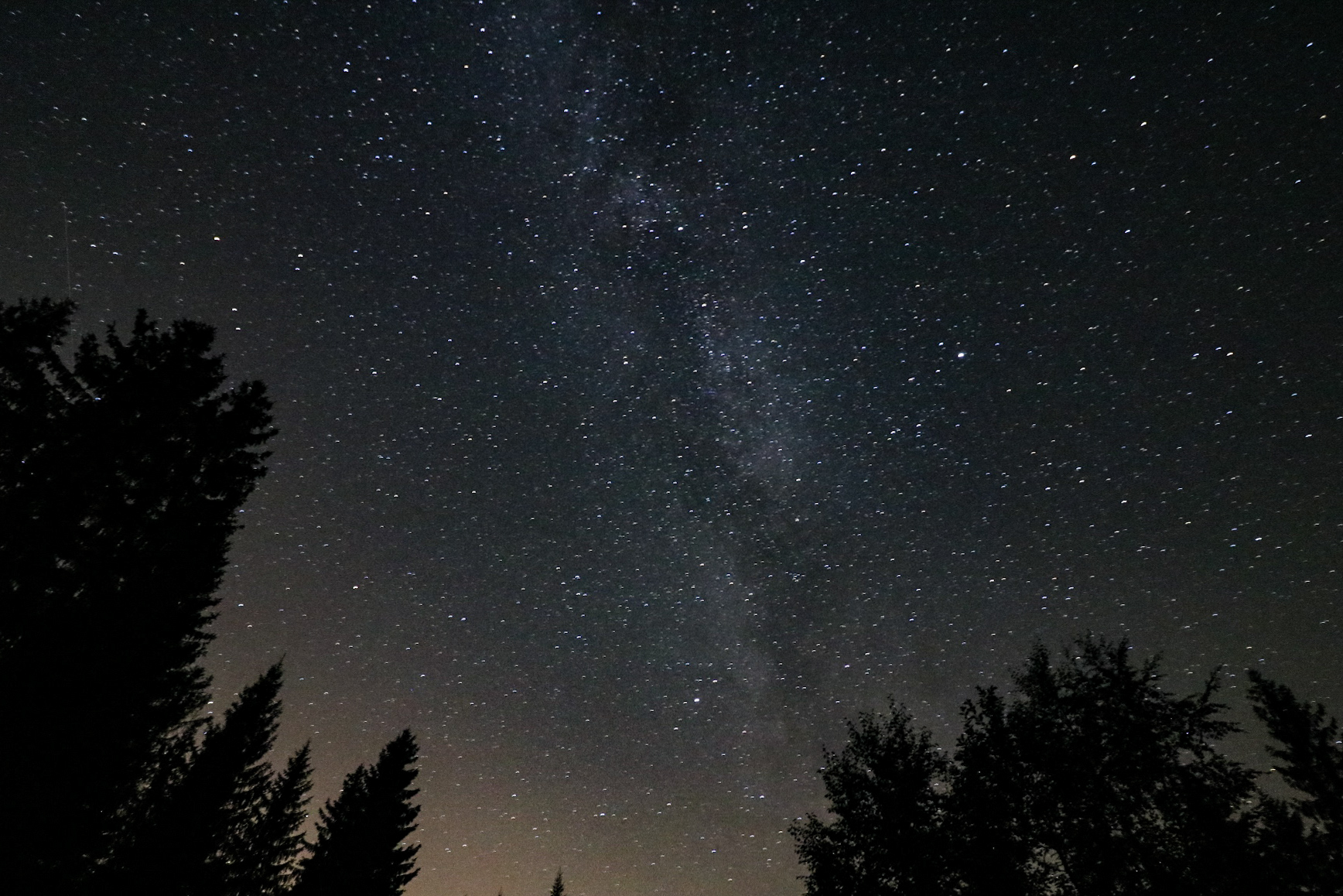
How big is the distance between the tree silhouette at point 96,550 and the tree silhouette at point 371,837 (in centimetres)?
1489

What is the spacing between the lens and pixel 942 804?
1633 centimetres

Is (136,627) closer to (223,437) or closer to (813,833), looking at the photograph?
(223,437)

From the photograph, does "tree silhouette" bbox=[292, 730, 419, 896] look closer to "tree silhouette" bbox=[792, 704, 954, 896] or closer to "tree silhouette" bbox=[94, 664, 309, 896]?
"tree silhouette" bbox=[94, 664, 309, 896]

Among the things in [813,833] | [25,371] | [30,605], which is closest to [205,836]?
[30,605]

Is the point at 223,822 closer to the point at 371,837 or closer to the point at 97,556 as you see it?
the point at 371,837

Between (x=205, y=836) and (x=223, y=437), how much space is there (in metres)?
16.1

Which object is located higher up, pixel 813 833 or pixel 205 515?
pixel 205 515

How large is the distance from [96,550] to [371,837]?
67.3 feet

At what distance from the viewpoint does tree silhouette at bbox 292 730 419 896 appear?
2427 cm

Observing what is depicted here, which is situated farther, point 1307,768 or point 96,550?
point 1307,768

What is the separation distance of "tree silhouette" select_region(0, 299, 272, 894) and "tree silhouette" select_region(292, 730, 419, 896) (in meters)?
14.9

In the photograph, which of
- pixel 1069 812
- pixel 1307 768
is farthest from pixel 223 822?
pixel 1307 768

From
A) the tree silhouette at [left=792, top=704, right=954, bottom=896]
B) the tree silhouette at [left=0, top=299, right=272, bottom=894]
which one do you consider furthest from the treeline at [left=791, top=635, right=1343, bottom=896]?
the tree silhouette at [left=0, top=299, right=272, bottom=894]

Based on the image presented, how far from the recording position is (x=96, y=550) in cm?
1047
